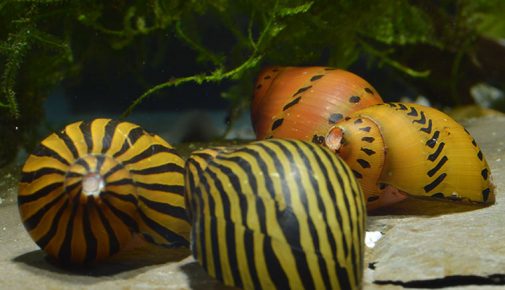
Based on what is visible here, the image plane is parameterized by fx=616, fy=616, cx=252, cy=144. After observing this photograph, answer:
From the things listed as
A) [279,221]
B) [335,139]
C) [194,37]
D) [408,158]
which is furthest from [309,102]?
[194,37]

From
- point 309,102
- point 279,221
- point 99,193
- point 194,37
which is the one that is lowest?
point 279,221

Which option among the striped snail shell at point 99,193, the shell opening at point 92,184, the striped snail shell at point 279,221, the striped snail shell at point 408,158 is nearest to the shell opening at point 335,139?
the striped snail shell at point 408,158

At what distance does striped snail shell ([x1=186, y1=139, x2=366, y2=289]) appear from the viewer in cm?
186

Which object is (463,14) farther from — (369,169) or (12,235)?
(12,235)

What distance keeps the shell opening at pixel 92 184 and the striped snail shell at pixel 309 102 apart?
104 cm

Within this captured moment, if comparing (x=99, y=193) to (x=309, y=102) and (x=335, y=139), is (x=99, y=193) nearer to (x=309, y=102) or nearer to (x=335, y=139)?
(x=335, y=139)

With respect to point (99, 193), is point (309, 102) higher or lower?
higher

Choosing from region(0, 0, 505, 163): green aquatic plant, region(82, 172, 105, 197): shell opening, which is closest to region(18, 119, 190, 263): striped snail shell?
region(82, 172, 105, 197): shell opening

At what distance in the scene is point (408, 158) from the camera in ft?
8.49

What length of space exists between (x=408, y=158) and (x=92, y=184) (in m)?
1.30

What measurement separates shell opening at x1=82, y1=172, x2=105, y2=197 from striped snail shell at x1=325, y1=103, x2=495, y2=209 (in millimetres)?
984

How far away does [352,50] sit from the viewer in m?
4.36

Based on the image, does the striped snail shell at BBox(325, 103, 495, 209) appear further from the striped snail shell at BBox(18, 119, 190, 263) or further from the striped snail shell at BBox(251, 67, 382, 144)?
the striped snail shell at BBox(18, 119, 190, 263)

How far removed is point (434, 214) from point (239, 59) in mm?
1989
